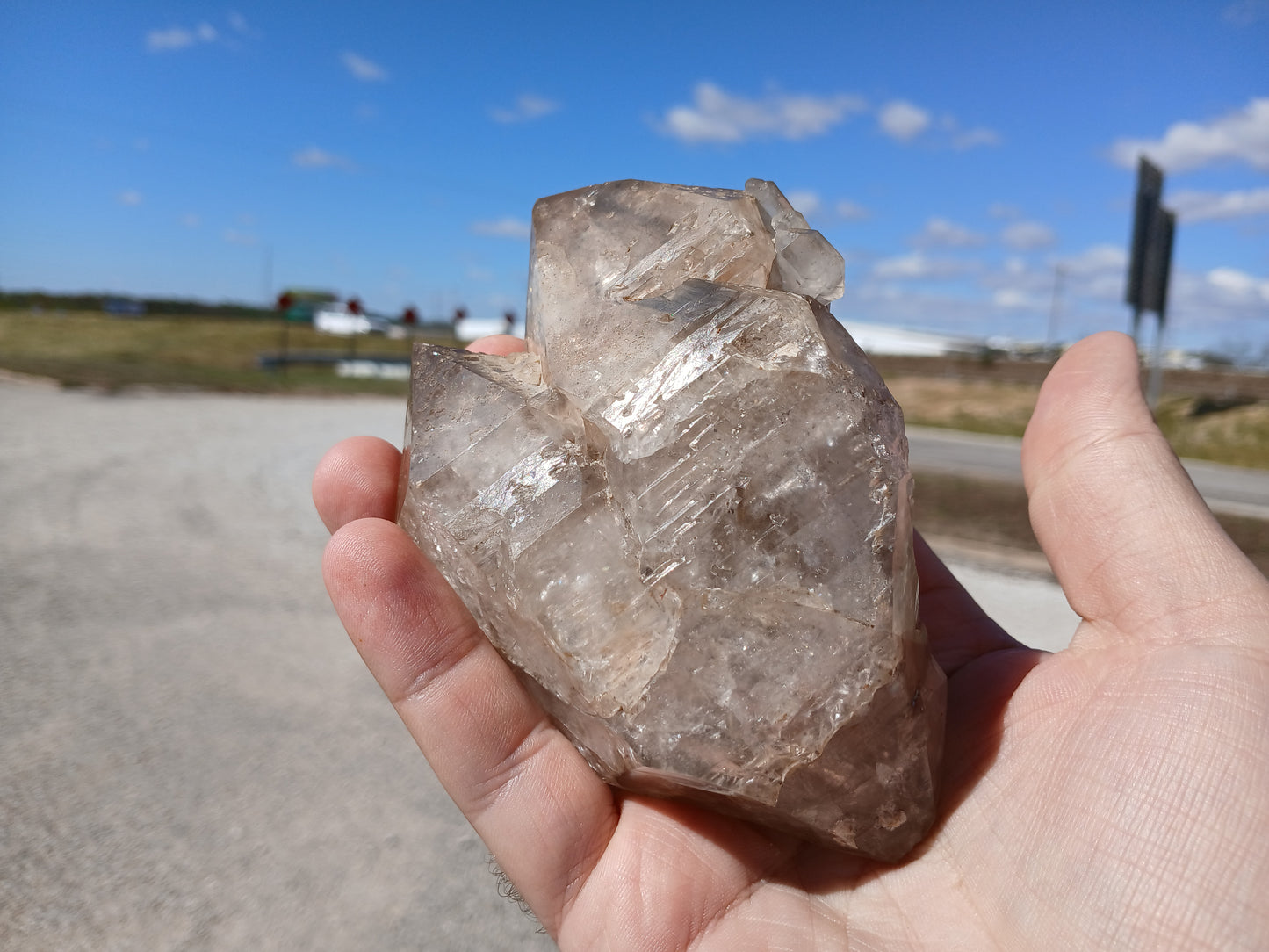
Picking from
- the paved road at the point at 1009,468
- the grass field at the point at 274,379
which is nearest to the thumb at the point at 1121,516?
the paved road at the point at 1009,468

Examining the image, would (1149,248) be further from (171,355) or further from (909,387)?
(171,355)

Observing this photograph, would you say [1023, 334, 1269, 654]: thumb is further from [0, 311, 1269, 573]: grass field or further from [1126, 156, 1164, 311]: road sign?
[1126, 156, 1164, 311]: road sign

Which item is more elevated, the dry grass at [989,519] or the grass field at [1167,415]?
the grass field at [1167,415]

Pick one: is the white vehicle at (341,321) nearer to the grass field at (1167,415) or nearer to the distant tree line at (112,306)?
the distant tree line at (112,306)

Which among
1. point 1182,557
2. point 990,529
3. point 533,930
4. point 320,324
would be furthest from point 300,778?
point 320,324

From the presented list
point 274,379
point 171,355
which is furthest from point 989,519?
point 171,355
